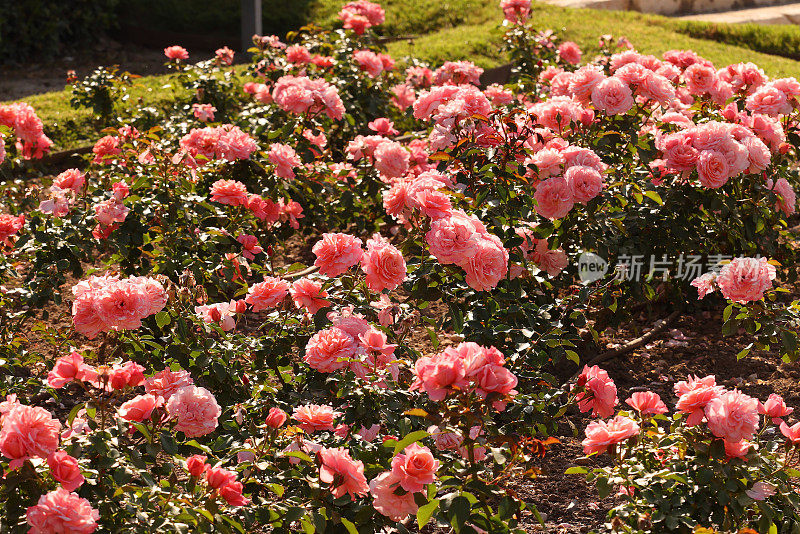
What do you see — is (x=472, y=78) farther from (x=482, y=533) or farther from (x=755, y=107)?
(x=482, y=533)

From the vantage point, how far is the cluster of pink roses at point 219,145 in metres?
3.88

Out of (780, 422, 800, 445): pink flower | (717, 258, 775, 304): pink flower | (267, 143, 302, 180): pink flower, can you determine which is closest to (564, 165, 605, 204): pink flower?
(717, 258, 775, 304): pink flower

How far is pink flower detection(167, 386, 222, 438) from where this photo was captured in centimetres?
224

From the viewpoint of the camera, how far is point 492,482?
2.08m

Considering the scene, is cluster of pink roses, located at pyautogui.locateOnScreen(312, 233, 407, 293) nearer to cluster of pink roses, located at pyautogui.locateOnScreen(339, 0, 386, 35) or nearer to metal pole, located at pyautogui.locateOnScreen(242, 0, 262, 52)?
cluster of pink roses, located at pyautogui.locateOnScreen(339, 0, 386, 35)

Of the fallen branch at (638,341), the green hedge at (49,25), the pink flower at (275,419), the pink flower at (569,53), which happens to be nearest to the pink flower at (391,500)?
the pink flower at (275,419)

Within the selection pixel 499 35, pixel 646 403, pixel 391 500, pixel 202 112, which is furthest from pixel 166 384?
pixel 499 35

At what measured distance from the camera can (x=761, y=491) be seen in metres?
2.17

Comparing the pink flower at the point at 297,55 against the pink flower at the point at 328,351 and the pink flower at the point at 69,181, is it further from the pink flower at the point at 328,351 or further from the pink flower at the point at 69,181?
the pink flower at the point at 328,351

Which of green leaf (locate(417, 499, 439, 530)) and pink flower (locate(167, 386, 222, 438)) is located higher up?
pink flower (locate(167, 386, 222, 438))

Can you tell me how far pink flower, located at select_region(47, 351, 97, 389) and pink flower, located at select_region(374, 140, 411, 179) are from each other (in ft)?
5.61

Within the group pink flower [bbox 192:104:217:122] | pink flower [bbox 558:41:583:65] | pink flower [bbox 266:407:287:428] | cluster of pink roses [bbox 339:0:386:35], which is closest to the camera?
pink flower [bbox 266:407:287:428]

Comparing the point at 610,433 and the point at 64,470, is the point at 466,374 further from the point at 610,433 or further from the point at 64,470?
the point at 64,470

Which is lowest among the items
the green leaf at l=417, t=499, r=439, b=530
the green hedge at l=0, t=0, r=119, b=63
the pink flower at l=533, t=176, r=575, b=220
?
the green hedge at l=0, t=0, r=119, b=63
